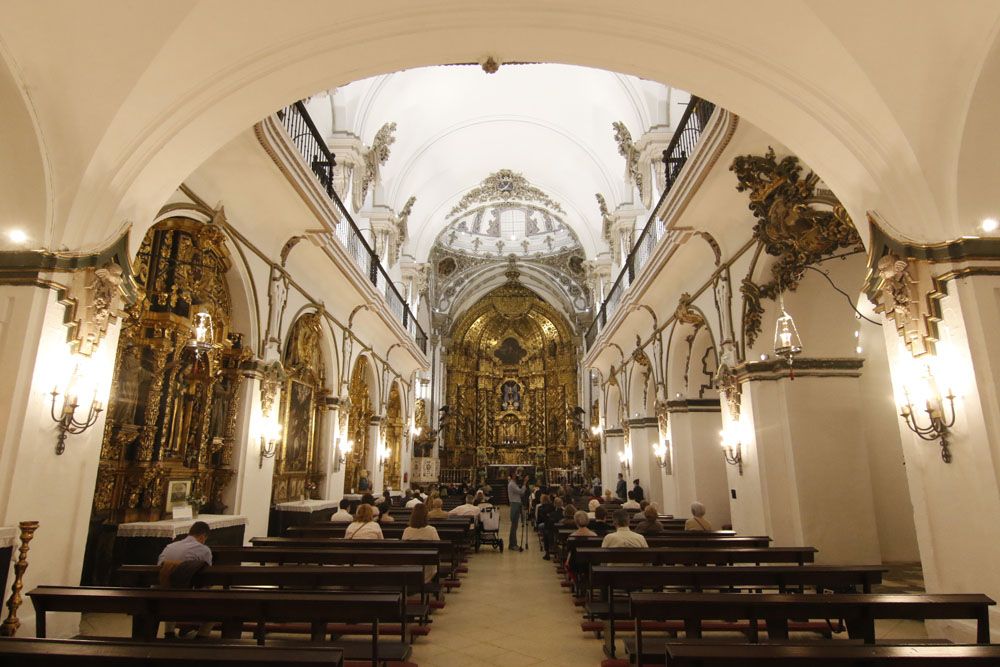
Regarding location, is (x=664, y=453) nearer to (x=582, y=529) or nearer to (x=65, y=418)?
(x=582, y=529)

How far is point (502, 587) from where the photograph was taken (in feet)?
26.8

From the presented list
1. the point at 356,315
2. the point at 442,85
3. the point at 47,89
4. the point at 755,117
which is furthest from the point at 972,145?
the point at 442,85

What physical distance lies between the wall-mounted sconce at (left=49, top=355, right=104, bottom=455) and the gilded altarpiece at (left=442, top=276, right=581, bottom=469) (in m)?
24.5

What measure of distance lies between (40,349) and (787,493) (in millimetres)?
8189

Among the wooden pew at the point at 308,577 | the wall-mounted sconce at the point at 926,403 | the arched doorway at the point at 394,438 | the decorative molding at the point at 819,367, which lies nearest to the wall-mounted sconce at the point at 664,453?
the decorative molding at the point at 819,367

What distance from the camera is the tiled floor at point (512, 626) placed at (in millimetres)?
5046

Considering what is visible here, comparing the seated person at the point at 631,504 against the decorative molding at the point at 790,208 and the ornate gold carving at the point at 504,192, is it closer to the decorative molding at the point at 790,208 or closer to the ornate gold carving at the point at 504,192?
the decorative molding at the point at 790,208

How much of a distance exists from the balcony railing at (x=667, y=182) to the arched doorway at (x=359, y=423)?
7.15 metres

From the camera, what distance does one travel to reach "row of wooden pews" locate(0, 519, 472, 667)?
2.59m

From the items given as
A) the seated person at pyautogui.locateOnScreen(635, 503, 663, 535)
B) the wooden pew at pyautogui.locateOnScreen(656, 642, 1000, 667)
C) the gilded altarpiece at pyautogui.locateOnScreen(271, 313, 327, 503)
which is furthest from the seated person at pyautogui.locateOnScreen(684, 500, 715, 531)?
the gilded altarpiece at pyautogui.locateOnScreen(271, 313, 327, 503)

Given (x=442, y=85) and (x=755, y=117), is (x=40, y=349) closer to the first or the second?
(x=755, y=117)

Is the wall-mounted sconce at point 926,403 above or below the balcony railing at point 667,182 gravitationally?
below

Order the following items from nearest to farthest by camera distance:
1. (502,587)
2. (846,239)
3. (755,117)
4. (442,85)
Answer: (755,117)
(846,239)
(502,587)
(442,85)

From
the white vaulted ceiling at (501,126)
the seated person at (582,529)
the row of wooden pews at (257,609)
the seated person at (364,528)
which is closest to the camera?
the row of wooden pews at (257,609)
